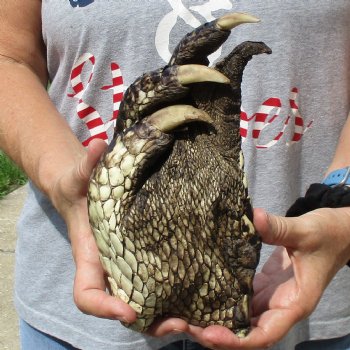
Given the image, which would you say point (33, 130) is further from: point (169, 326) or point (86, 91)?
point (169, 326)

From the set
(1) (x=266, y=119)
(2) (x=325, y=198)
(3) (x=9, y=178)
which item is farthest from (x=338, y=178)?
(3) (x=9, y=178)

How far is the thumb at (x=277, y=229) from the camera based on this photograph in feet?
3.18

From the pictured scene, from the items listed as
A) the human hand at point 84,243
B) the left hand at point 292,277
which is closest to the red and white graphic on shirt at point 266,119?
the left hand at point 292,277

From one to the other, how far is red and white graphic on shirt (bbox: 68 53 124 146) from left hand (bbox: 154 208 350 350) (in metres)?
0.41

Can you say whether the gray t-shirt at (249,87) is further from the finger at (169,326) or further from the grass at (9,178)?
the grass at (9,178)

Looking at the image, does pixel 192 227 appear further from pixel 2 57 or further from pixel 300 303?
pixel 2 57

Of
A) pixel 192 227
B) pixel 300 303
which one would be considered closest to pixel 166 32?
pixel 192 227

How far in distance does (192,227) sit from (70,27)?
0.48 m

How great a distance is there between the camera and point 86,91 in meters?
1.30

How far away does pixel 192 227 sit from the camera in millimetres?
992

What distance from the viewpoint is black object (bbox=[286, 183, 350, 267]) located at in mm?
1156

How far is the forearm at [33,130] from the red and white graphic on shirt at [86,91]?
5cm

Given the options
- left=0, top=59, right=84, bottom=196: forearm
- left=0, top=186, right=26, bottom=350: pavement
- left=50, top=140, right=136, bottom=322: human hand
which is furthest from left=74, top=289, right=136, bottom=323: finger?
left=0, top=186, right=26, bottom=350: pavement

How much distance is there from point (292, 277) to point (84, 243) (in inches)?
12.3
